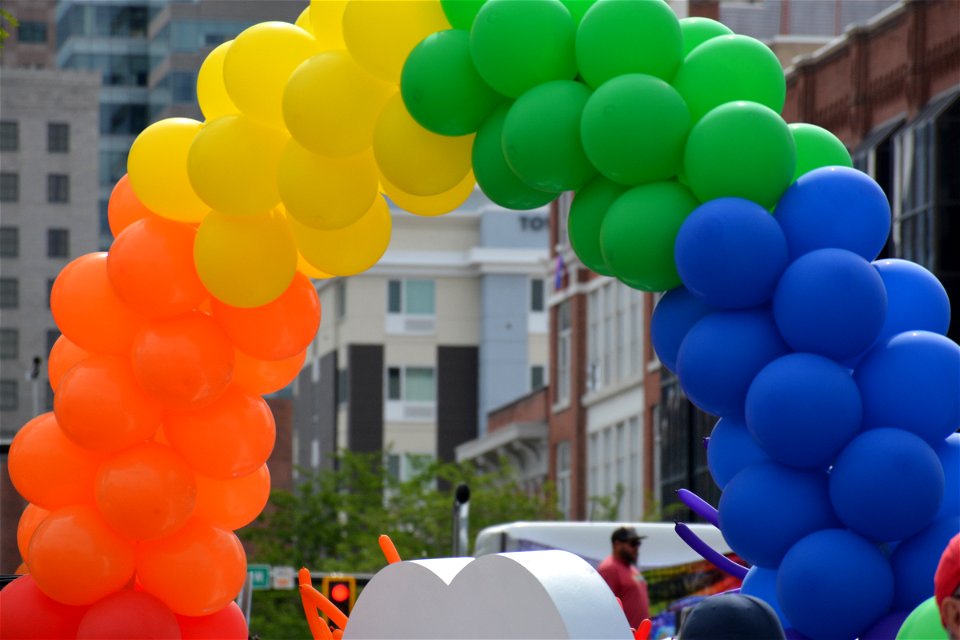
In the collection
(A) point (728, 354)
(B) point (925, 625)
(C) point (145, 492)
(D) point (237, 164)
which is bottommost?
(C) point (145, 492)

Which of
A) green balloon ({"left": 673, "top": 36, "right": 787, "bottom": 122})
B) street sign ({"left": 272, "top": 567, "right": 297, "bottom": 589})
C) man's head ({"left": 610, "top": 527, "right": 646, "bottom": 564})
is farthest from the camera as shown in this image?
street sign ({"left": 272, "top": 567, "right": 297, "bottom": 589})

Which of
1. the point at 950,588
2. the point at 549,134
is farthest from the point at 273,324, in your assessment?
the point at 950,588

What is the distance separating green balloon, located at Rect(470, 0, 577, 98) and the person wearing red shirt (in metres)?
6.29

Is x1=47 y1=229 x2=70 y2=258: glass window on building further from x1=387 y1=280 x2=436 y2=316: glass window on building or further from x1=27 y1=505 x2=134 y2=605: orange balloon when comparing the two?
x1=27 y1=505 x2=134 y2=605: orange balloon

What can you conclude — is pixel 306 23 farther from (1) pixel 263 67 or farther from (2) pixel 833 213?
(2) pixel 833 213

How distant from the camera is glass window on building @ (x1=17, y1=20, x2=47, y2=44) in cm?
13088

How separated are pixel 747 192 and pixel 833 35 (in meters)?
42.6

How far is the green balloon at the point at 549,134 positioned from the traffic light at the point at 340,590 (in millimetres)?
12016

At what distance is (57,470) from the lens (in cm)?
1073

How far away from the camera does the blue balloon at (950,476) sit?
8258 mm

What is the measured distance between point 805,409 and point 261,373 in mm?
3972

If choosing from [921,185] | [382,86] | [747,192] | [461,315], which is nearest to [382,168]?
[382,86]

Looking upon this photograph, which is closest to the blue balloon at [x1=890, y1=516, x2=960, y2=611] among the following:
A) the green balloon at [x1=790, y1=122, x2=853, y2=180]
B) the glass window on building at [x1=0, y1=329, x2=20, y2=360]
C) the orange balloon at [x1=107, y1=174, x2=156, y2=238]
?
the green balloon at [x1=790, y1=122, x2=853, y2=180]

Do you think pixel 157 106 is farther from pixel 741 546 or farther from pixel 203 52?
pixel 741 546
